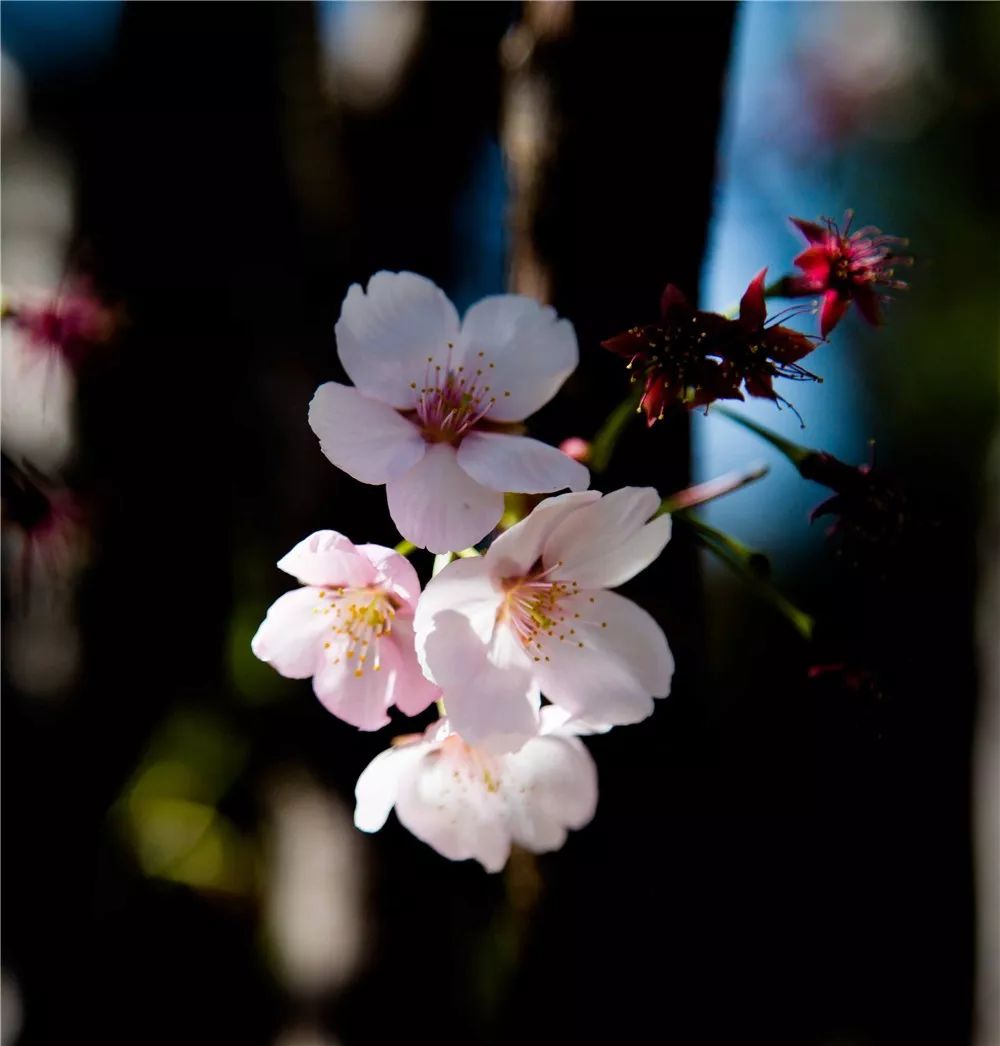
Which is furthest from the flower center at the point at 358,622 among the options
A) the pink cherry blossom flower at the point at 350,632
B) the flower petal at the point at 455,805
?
A: the flower petal at the point at 455,805

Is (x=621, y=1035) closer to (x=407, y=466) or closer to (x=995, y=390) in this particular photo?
(x=407, y=466)

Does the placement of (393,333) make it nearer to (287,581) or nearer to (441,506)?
(441,506)

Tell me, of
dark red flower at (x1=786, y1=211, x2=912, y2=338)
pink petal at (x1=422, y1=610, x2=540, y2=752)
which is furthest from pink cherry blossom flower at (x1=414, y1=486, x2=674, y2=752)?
dark red flower at (x1=786, y1=211, x2=912, y2=338)

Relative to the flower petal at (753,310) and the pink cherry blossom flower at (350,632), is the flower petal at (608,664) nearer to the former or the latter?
the pink cherry blossom flower at (350,632)

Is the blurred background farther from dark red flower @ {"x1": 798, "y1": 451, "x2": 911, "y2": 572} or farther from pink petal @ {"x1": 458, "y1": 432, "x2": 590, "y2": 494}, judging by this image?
pink petal @ {"x1": 458, "y1": 432, "x2": 590, "y2": 494}

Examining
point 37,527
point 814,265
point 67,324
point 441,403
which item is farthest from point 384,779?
point 67,324

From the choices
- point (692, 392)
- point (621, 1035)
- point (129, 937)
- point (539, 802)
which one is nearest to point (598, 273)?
point (692, 392)

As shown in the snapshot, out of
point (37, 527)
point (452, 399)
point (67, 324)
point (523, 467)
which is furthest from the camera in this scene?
point (67, 324)

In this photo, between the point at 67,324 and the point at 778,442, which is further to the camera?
the point at 67,324
